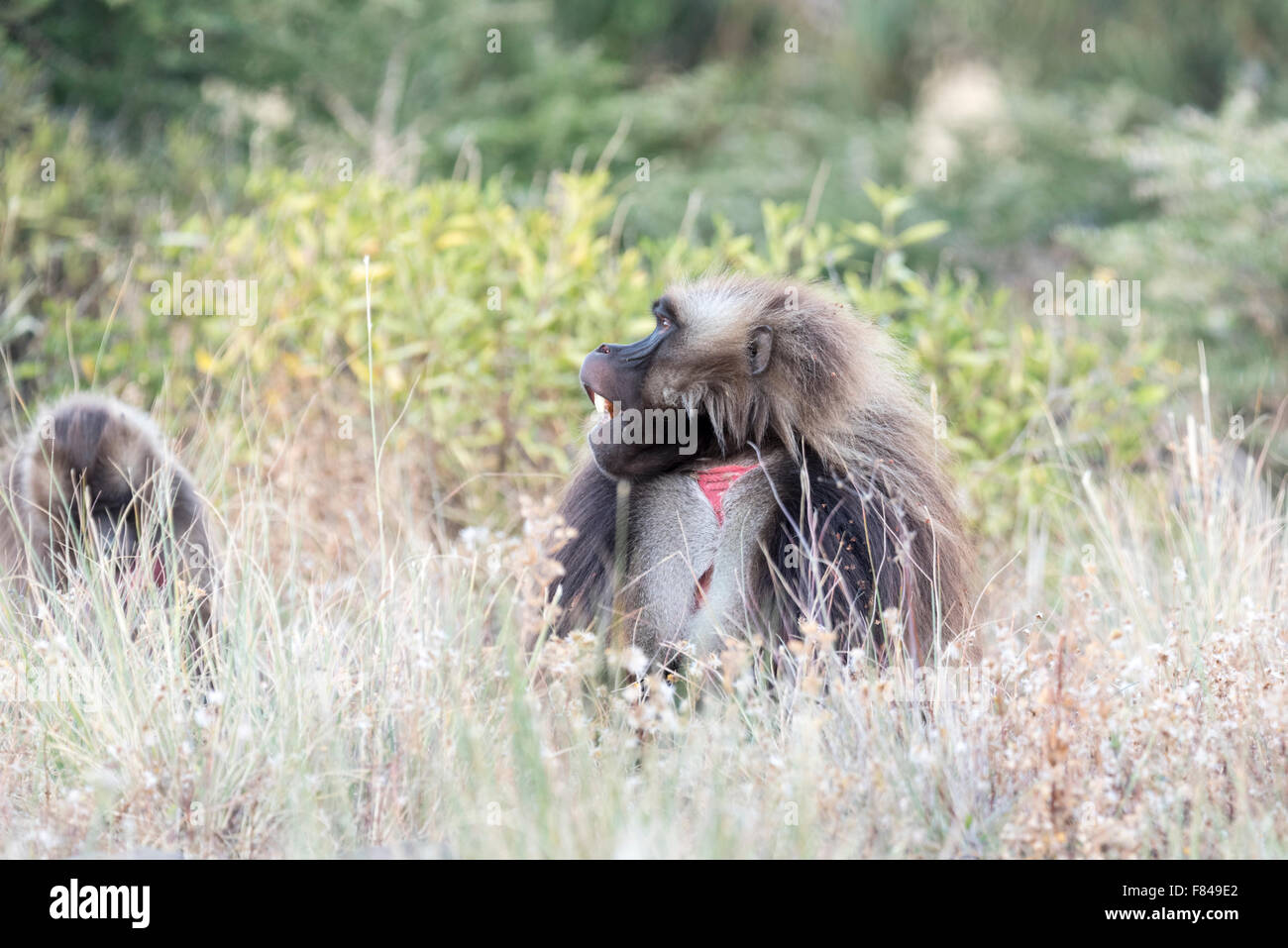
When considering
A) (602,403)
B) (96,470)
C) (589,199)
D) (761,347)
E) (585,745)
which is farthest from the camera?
(589,199)

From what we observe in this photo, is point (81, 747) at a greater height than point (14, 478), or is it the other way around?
point (14, 478)

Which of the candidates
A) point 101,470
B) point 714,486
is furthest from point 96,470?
point 714,486

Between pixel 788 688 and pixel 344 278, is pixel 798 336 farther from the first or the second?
pixel 344 278

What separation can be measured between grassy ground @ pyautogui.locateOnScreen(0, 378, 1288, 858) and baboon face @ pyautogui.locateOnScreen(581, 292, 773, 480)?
0.48 metres

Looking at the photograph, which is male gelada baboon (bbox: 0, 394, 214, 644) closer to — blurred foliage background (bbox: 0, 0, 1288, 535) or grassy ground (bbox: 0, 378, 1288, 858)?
blurred foliage background (bbox: 0, 0, 1288, 535)

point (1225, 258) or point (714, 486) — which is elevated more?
point (1225, 258)

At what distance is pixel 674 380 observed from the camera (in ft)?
12.0

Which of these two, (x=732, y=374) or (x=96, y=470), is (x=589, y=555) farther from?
(x=96, y=470)

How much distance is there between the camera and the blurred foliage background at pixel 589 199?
18.2 feet

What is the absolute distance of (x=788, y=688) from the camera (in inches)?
129

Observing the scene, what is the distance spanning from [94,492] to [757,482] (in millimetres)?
2220

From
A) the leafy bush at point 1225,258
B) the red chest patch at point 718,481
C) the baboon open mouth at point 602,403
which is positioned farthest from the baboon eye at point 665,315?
the leafy bush at point 1225,258

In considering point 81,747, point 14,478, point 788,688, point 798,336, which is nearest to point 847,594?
point 788,688
